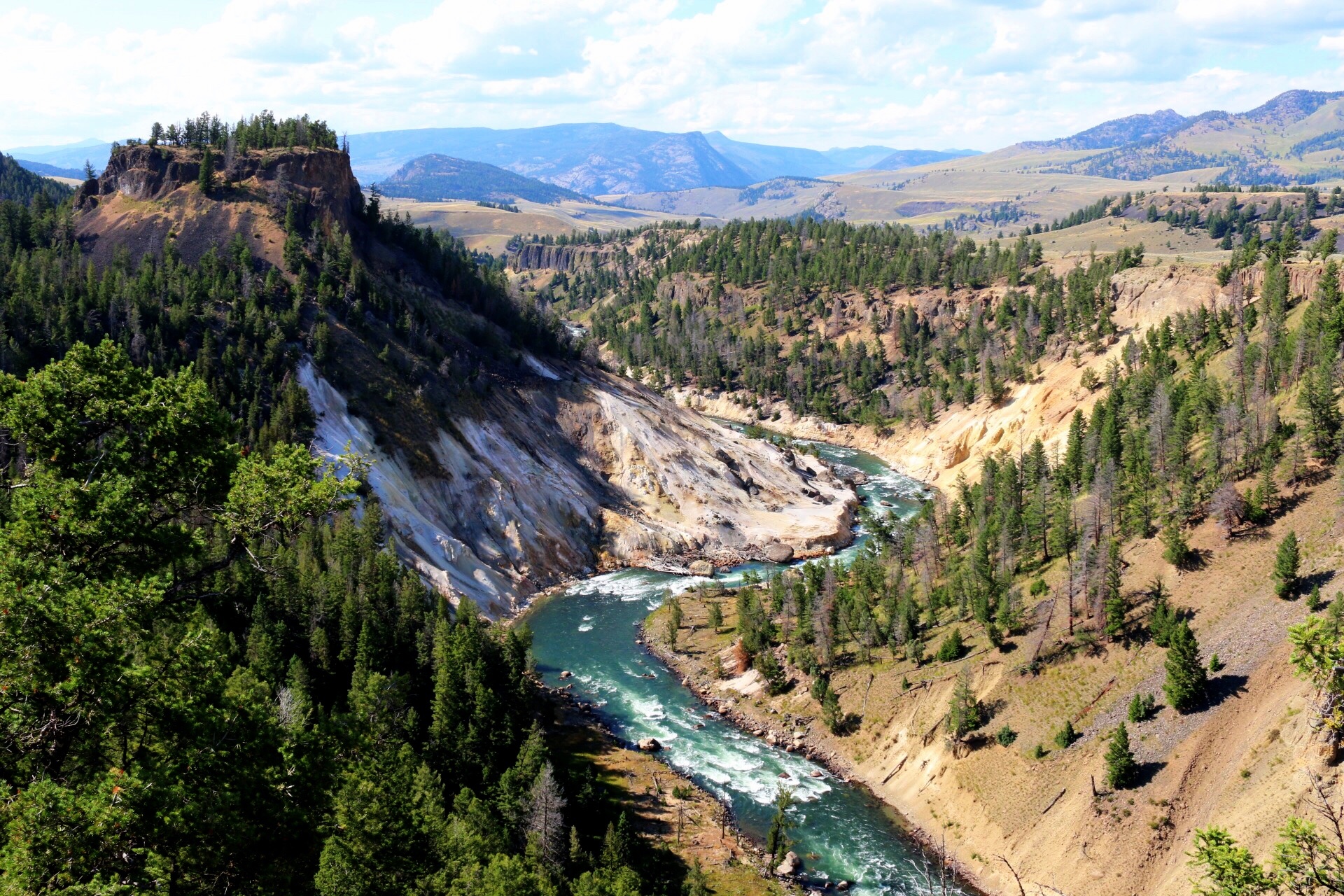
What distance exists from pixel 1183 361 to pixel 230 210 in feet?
340

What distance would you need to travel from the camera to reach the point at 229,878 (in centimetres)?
1452

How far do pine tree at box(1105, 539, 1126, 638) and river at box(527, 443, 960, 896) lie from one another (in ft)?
53.6

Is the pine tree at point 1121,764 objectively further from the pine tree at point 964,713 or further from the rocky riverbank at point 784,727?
the pine tree at point 964,713

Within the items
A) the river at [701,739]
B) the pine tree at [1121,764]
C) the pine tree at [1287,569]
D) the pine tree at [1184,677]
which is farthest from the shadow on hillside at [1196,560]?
the river at [701,739]

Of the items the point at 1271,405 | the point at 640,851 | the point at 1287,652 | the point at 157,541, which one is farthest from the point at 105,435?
the point at 1271,405

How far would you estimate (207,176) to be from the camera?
10356 cm

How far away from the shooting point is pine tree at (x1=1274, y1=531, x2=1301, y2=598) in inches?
1848

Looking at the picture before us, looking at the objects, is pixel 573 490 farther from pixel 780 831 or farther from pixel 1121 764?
pixel 1121 764

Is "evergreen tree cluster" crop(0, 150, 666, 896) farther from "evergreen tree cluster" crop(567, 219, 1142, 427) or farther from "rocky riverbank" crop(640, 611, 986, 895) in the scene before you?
"evergreen tree cluster" crop(567, 219, 1142, 427)

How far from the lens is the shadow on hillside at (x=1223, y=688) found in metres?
43.7

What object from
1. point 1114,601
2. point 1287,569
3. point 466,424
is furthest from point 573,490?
point 1287,569

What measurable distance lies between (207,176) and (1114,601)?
338 ft

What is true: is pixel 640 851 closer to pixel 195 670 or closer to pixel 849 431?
pixel 195 670

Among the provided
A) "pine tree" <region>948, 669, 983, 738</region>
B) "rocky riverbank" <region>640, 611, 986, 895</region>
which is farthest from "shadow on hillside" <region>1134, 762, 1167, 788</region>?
"pine tree" <region>948, 669, 983, 738</region>
